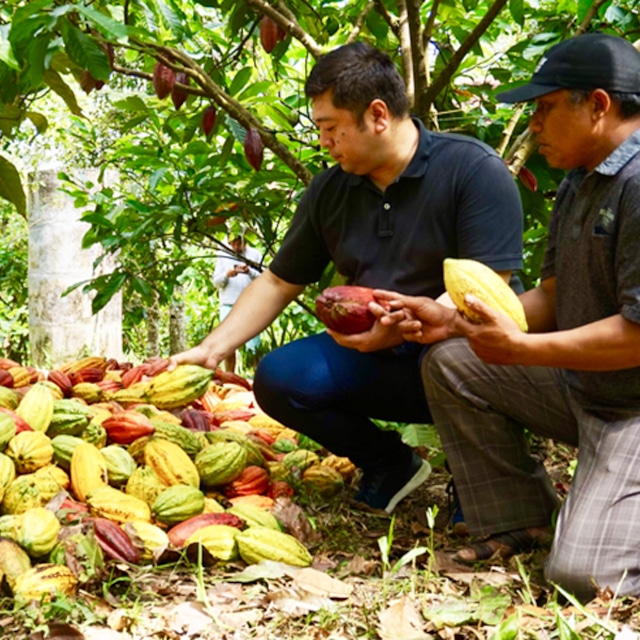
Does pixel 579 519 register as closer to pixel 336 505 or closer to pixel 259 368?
pixel 336 505

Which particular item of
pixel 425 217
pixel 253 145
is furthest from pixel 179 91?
pixel 425 217

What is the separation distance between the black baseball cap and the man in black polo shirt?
17.8 inches

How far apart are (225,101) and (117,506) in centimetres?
136

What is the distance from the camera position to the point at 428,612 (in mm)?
1990

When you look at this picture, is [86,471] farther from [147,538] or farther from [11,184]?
[11,184]

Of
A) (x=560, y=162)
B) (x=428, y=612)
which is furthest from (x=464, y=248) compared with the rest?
(x=428, y=612)

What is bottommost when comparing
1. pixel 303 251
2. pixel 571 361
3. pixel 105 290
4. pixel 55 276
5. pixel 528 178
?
pixel 55 276

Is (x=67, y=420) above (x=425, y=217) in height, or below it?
below

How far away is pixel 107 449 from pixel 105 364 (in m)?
1.18

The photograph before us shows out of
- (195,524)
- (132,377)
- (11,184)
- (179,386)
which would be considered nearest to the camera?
(195,524)

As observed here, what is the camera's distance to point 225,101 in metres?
2.98

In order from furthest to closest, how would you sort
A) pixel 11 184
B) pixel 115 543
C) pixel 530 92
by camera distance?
pixel 11 184, pixel 115 543, pixel 530 92

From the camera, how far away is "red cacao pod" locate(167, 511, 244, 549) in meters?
2.39

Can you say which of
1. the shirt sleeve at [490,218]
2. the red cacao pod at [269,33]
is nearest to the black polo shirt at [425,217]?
the shirt sleeve at [490,218]
